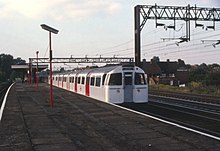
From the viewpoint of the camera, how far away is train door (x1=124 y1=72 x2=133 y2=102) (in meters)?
20.7

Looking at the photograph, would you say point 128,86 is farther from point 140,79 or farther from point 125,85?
point 140,79

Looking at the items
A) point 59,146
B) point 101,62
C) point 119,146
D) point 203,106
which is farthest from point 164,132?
point 101,62

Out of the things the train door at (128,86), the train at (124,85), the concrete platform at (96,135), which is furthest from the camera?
the train door at (128,86)

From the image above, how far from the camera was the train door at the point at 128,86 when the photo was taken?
67.8 feet

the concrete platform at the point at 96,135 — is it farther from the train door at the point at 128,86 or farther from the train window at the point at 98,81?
the train window at the point at 98,81

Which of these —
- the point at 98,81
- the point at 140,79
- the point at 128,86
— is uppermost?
the point at 140,79

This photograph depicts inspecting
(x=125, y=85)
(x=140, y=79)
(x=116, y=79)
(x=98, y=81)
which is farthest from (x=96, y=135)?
(x=98, y=81)

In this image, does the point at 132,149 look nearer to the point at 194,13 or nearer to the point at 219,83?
the point at 194,13

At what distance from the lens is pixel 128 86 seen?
814 inches

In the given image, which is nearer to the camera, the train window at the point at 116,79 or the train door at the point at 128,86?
the train window at the point at 116,79

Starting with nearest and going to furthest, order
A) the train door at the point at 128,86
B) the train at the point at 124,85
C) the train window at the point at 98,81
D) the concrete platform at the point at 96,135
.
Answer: the concrete platform at the point at 96,135 < the train at the point at 124,85 < the train door at the point at 128,86 < the train window at the point at 98,81

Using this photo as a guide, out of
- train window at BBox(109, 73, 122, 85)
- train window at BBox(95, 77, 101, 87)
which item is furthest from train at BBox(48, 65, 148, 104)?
train window at BBox(95, 77, 101, 87)

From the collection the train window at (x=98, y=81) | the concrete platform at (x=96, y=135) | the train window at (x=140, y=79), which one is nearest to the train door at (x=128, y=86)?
the train window at (x=140, y=79)

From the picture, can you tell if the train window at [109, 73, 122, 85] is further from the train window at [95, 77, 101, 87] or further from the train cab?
the train window at [95, 77, 101, 87]
